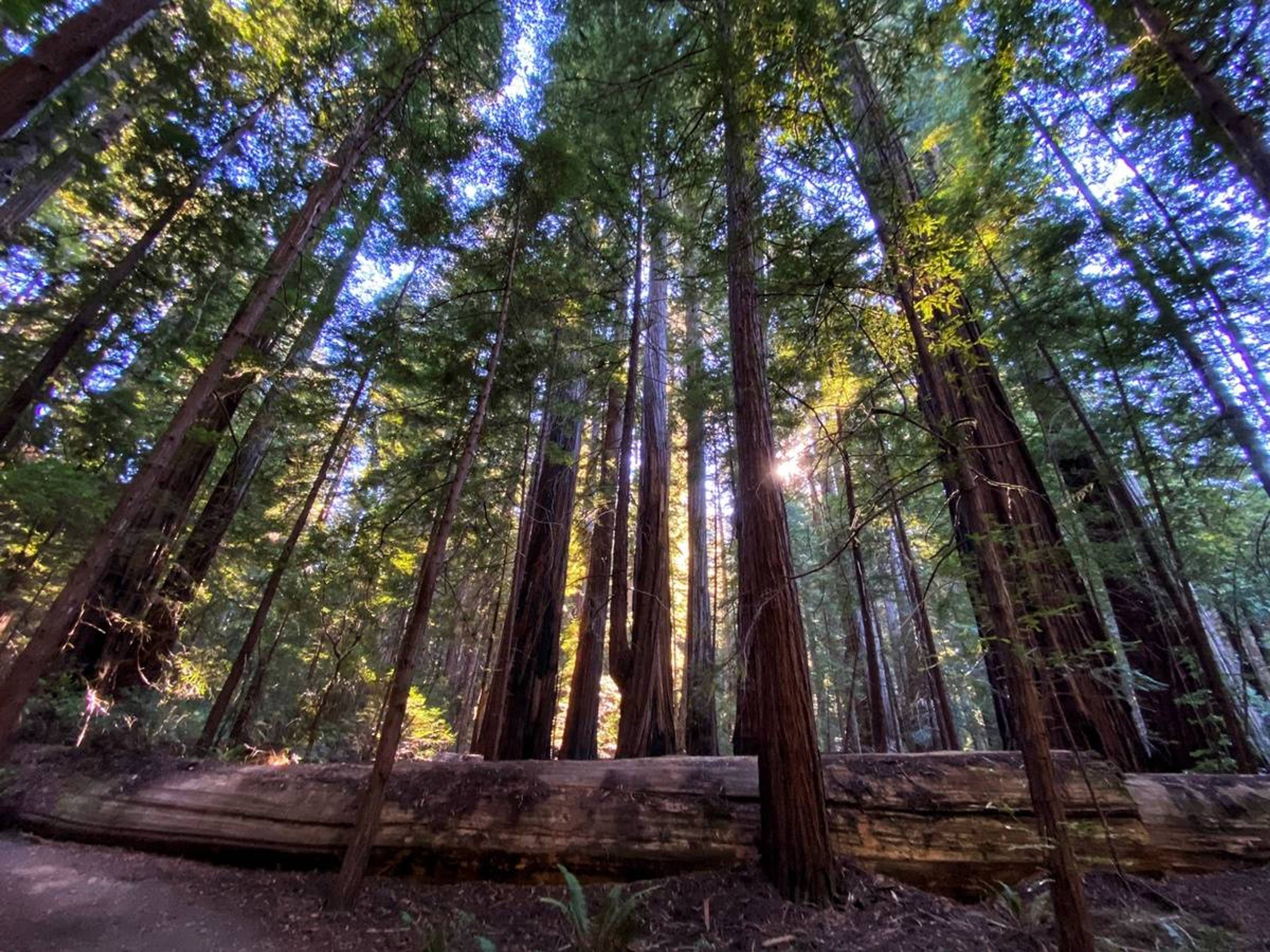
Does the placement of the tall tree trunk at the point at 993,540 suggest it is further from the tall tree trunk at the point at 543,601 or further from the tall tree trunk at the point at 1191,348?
the tall tree trunk at the point at 543,601

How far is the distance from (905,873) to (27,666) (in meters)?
7.19

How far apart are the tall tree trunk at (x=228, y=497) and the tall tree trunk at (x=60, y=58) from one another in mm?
3371

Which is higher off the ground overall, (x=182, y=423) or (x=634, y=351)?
(x=634, y=351)

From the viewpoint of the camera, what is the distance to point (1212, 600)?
8734mm

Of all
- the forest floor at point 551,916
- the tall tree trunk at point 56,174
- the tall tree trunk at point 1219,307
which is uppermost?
the tall tree trunk at point 56,174

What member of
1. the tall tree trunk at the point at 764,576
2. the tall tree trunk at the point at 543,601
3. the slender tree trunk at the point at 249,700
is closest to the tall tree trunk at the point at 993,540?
the tall tree trunk at the point at 764,576

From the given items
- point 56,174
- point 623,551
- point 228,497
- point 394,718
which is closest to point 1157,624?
point 623,551

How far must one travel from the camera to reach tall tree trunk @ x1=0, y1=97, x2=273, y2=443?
755cm

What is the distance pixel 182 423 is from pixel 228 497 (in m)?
5.22

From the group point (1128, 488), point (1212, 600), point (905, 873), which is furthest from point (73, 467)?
point (1212, 600)

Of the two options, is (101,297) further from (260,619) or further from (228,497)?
(260,619)

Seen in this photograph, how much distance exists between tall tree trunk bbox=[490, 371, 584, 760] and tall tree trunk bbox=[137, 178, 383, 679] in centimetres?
390

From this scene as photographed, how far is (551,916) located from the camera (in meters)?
3.78

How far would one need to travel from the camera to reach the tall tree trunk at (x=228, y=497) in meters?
7.54
